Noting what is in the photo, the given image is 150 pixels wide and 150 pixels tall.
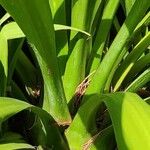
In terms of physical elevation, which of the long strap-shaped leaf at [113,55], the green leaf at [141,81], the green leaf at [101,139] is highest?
the long strap-shaped leaf at [113,55]

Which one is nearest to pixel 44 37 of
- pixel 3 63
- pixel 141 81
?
pixel 3 63

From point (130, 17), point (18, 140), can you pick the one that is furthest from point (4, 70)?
point (130, 17)

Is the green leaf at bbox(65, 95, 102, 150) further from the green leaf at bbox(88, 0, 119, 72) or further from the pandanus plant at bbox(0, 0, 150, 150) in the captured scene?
the green leaf at bbox(88, 0, 119, 72)

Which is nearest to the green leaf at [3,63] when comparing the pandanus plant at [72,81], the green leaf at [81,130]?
the pandanus plant at [72,81]

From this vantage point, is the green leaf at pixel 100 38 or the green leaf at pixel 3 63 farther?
the green leaf at pixel 100 38

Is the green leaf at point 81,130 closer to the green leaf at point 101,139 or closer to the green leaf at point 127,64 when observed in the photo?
the green leaf at point 101,139

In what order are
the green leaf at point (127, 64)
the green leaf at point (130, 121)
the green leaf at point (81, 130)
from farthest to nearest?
the green leaf at point (127, 64)
the green leaf at point (81, 130)
the green leaf at point (130, 121)

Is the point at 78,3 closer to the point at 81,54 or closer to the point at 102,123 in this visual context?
the point at 81,54

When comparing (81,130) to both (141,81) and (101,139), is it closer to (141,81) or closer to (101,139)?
(101,139)
